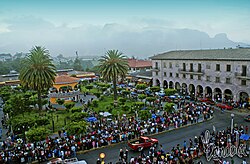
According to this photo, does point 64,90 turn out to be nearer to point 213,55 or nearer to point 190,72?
point 190,72

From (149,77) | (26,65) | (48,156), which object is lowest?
(48,156)

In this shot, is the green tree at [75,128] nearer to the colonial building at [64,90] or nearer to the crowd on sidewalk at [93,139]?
the crowd on sidewalk at [93,139]

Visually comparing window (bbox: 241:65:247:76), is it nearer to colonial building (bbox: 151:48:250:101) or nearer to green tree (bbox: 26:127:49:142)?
colonial building (bbox: 151:48:250:101)

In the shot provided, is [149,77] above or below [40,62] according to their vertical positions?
below

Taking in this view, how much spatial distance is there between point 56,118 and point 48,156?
16.6 meters

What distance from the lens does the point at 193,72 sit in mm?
56844

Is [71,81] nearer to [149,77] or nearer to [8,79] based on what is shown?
[149,77]

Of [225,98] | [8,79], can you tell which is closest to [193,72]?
[225,98]

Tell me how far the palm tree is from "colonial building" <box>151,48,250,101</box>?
1712 centimetres

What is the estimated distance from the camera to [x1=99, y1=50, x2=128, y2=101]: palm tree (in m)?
49.3

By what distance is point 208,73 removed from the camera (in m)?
53.8

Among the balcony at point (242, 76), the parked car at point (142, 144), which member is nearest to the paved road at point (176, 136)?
the parked car at point (142, 144)

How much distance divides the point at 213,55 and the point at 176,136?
28.7m

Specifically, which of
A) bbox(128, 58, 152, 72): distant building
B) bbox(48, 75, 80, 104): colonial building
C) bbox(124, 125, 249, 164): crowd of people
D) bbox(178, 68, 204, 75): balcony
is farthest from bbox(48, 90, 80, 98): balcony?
bbox(128, 58, 152, 72): distant building
